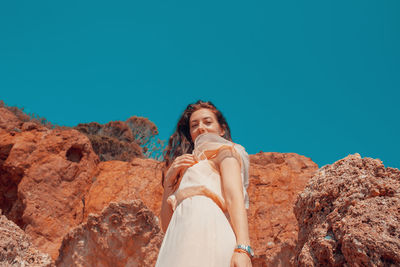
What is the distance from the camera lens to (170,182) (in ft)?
9.96

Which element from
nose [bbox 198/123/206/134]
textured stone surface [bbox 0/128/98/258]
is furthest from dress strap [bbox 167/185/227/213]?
textured stone surface [bbox 0/128/98/258]

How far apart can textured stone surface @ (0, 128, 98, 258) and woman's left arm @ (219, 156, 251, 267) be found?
507cm

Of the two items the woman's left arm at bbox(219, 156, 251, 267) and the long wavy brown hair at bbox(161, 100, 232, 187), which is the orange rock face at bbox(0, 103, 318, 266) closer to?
the long wavy brown hair at bbox(161, 100, 232, 187)

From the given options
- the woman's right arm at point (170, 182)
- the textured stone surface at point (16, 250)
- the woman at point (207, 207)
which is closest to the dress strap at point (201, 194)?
the woman at point (207, 207)

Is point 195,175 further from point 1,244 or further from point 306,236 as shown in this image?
point 1,244

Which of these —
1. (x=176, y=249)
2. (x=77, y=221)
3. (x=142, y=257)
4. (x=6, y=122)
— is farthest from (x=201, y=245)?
(x=6, y=122)

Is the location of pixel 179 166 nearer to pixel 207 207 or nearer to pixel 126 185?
pixel 207 207

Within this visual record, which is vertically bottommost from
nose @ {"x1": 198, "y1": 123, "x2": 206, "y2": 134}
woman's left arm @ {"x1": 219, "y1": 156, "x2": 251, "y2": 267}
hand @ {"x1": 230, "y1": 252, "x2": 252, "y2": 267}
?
hand @ {"x1": 230, "y1": 252, "x2": 252, "y2": 267}

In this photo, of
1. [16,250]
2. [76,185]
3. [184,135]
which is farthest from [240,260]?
[76,185]

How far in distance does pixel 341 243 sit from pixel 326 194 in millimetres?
341

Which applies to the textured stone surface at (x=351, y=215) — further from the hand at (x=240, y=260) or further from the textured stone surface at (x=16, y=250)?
the textured stone surface at (x=16, y=250)

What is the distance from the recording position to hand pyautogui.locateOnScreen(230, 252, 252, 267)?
82.1 inches

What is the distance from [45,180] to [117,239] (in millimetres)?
3208

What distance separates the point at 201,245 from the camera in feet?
7.01
